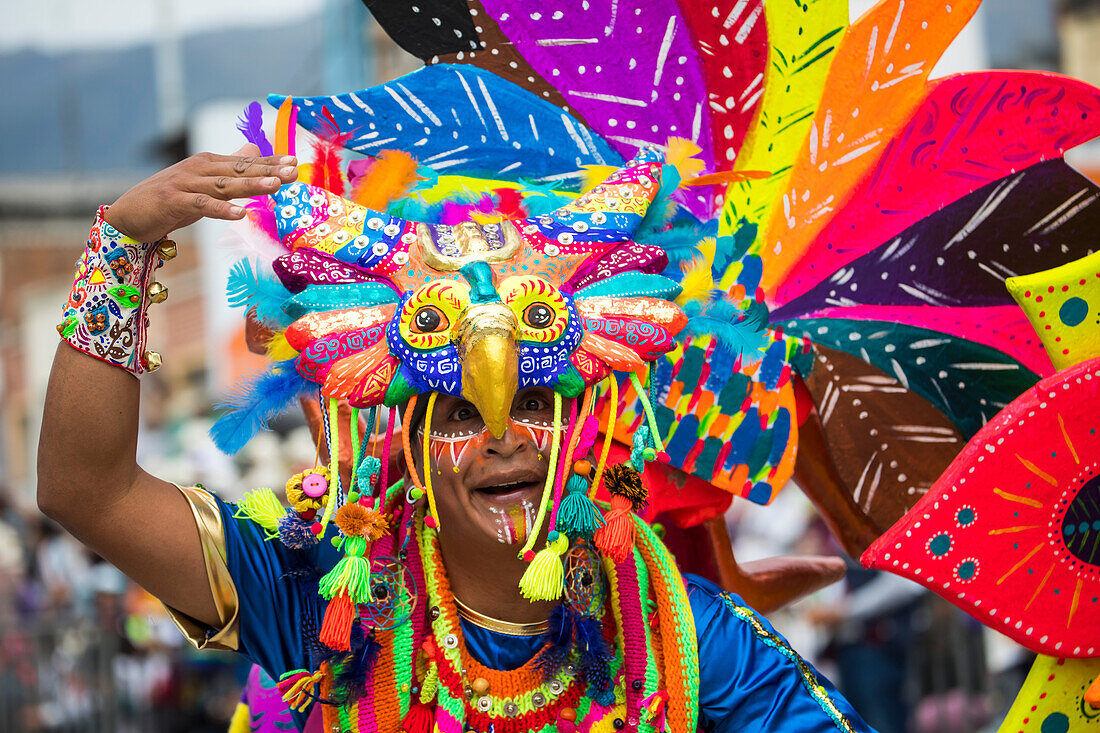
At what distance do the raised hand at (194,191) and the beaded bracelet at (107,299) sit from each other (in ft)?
0.10

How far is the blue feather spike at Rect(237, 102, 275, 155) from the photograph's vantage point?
8.07 ft

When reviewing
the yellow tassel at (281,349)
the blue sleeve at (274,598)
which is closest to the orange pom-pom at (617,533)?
the blue sleeve at (274,598)

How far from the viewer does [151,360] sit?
2172 mm

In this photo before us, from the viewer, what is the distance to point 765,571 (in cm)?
318

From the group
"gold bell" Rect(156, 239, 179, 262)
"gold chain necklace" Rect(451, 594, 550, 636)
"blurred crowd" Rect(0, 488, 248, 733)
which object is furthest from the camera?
"blurred crowd" Rect(0, 488, 248, 733)

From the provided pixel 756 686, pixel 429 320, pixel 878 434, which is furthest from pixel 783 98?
pixel 756 686

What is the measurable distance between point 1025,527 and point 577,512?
926 mm

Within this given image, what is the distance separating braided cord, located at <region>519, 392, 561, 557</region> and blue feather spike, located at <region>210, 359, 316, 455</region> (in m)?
0.51

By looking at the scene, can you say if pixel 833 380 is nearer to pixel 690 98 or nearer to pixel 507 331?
pixel 690 98

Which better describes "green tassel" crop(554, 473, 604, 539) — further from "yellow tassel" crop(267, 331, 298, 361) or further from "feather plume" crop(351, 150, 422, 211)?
"feather plume" crop(351, 150, 422, 211)

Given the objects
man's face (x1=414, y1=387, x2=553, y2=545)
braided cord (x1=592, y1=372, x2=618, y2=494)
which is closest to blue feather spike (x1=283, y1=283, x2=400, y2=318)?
man's face (x1=414, y1=387, x2=553, y2=545)

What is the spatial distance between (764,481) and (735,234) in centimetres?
58

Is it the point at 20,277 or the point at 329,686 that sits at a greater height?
the point at 329,686

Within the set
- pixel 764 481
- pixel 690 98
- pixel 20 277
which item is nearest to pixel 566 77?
pixel 690 98
